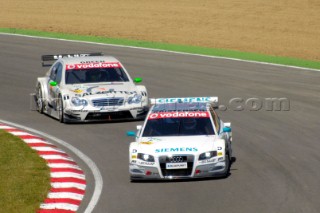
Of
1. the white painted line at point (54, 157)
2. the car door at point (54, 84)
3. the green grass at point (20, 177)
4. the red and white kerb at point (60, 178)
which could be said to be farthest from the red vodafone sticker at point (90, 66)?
the white painted line at point (54, 157)

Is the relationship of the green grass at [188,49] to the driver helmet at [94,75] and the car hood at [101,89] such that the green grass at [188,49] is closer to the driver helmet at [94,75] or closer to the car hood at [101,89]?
the driver helmet at [94,75]

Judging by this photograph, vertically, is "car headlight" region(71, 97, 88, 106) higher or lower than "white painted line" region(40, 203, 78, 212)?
lower

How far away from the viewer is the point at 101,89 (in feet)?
76.9

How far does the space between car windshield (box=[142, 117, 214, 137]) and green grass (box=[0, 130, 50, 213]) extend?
6.83 feet

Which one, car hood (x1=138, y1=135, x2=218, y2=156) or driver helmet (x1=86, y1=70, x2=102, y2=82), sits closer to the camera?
car hood (x1=138, y1=135, x2=218, y2=156)

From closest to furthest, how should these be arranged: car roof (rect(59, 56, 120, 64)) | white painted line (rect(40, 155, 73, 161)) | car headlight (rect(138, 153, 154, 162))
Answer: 1. car headlight (rect(138, 153, 154, 162))
2. white painted line (rect(40, 155, 73, 161))
3. car roof (rect(59, 56, 120, 64))

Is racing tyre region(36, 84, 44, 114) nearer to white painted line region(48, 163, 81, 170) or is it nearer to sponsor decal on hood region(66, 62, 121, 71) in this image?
sponsor decal on hood region(66, 62, 121, 71)

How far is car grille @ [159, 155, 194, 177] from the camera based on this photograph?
16.8m

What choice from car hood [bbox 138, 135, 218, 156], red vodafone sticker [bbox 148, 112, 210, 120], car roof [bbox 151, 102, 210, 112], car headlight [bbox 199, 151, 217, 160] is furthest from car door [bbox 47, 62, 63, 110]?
car headlight [bbox 199, 151, 217, 160]

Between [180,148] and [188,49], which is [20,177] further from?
[188,49]

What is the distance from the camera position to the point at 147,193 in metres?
16.2

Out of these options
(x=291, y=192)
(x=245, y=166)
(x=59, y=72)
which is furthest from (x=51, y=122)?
(x=291, y=192)

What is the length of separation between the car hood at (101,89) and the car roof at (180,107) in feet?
13.7

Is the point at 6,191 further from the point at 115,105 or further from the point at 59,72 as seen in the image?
the point at 59,72
